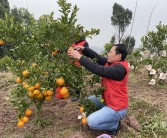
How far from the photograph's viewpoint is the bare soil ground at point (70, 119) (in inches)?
190

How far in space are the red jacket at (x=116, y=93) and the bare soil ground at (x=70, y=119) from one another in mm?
536

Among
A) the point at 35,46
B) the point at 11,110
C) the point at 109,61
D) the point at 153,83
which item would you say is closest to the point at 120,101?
the point at 109,61

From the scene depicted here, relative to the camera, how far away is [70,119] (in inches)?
205

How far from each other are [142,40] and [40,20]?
4153 millimetres

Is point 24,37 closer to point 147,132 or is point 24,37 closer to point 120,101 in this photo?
point 120,101

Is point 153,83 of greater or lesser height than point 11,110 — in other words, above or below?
above

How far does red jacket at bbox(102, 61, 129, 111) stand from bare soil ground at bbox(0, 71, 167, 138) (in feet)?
1.76

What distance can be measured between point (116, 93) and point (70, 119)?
102 cm

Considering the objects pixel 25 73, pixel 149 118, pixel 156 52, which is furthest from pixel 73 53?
pixel 156 52

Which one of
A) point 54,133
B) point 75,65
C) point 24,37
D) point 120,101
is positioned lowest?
point 54,133

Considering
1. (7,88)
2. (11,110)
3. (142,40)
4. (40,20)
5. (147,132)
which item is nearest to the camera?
(40,20)

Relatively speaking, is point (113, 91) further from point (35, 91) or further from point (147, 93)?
point (147, 93)

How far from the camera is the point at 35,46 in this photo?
4535 millimetres

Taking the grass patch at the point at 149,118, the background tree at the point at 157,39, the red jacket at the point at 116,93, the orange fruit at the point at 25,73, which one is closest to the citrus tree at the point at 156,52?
→ the background tree at the point at 157,39
